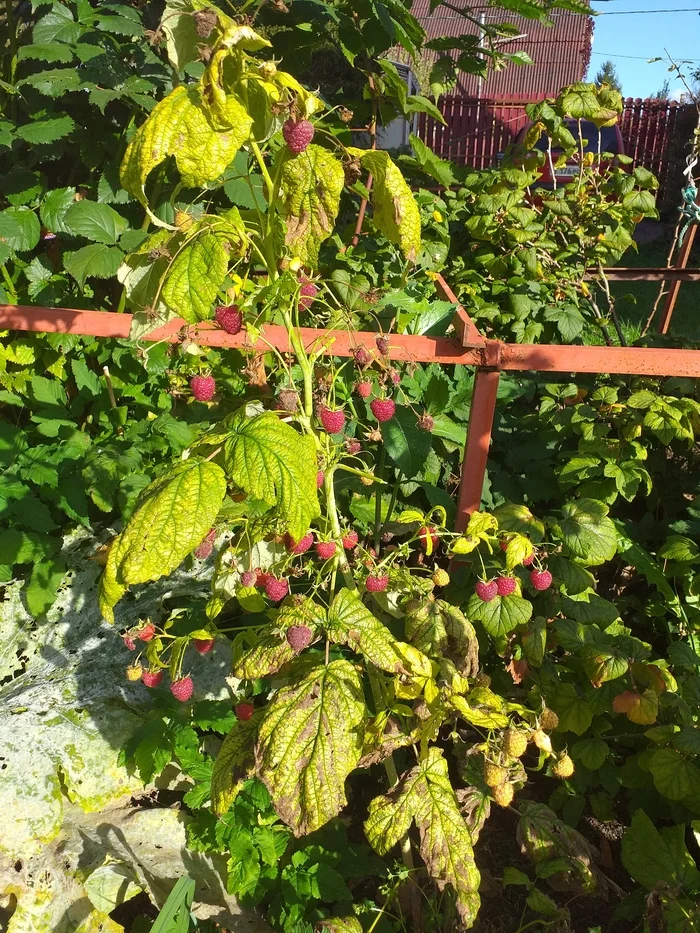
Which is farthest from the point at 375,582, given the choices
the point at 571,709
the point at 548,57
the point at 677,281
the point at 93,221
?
the point at 548,57

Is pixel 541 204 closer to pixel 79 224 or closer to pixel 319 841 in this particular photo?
pixel 79 224

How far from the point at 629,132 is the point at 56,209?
470 inches

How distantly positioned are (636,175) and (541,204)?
57 centimetres

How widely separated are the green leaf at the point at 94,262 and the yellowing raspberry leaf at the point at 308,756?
1625 mm

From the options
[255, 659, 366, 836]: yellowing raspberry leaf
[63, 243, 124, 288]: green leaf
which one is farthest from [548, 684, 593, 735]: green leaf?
[63, 243, 124, 288]: green leaf

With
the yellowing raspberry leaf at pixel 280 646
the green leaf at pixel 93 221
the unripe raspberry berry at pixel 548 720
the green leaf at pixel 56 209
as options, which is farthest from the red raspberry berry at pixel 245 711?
the green leaf at pixel 56 209

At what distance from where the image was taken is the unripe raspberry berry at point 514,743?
1.36 metres

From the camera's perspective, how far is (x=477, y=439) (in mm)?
1811

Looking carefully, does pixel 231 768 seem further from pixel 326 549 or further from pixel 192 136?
pixel 192 136

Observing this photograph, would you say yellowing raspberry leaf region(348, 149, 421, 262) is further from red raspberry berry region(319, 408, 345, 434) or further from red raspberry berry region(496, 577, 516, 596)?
red raspberry berry region(496, 577, 516, 596)

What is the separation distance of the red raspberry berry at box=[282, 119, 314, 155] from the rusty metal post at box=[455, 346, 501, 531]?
0.86m

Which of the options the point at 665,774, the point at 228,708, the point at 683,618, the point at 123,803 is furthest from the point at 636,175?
the point at 123,803

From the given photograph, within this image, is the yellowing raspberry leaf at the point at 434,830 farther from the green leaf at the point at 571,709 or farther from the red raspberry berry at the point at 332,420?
the red raspberry berry at the point at 332,420

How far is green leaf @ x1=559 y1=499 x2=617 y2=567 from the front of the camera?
161 centimetres
